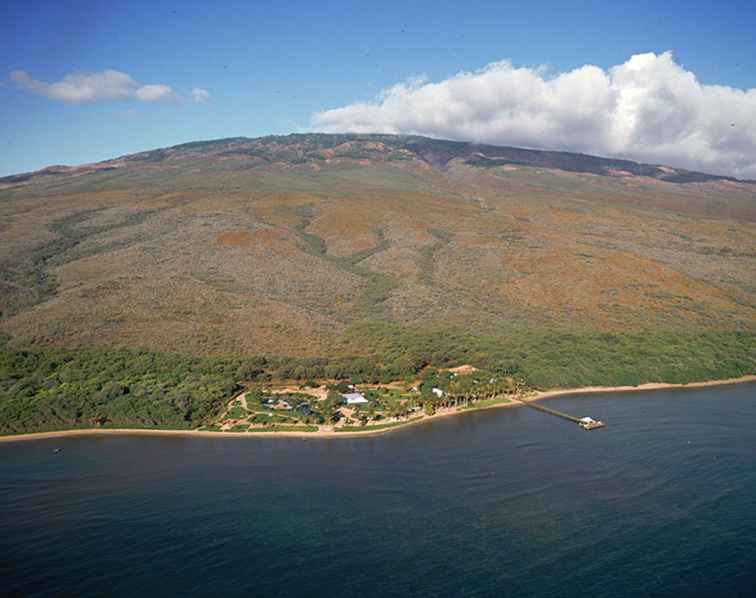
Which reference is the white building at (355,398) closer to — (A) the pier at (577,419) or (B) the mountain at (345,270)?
(B) the mountain at (345,270)

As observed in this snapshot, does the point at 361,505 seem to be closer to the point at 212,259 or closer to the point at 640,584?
the point at 640,584

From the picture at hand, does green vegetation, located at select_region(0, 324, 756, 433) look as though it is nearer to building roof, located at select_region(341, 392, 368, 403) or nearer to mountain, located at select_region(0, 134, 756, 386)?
building roof, located at select_region(341, 392, 368, 403)

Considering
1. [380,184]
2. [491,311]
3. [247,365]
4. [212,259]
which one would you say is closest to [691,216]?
[380,184]

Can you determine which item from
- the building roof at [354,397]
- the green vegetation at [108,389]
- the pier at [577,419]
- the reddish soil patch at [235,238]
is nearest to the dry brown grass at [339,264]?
the reddish soil patch at [235,238]

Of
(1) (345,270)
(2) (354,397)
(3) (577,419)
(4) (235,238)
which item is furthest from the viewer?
(4) (235,238)

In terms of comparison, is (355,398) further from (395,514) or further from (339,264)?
(339,264)

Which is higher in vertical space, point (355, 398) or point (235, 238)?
point (235, 238)

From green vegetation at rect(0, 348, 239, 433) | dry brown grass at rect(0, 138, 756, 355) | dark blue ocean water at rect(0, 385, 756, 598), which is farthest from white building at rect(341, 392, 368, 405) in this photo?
green vegetation at rect(0, 348, 239, 433)

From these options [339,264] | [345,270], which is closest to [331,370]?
[345,270]
